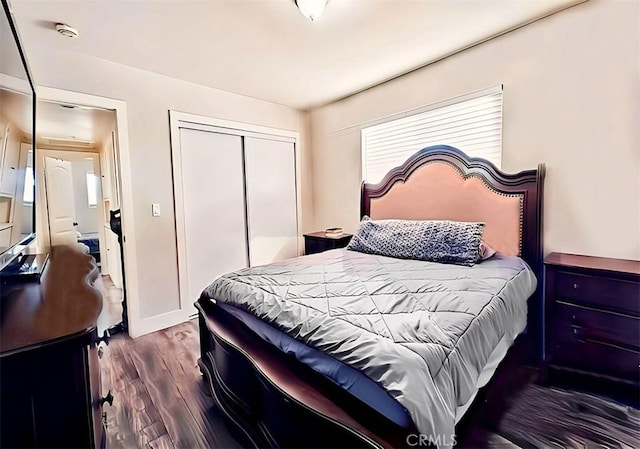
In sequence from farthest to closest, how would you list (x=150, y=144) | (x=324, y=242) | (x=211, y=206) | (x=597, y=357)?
(x=324, y=242) < (x=211, y=206) < (x=150, y=144) < (x=597, y=357)

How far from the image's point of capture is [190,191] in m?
3.12

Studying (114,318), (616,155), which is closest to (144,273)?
(114,318)

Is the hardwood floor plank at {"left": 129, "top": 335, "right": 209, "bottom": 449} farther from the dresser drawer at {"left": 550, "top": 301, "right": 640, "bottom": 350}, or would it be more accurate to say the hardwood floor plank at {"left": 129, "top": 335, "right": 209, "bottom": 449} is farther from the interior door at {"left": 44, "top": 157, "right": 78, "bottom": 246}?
the interior door at {"left": 44, "top": 157, "right": 78, "bottom": 246}

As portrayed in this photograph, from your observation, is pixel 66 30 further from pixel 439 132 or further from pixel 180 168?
pixel 439 132

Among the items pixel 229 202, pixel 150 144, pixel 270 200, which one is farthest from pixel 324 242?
pixel 150 144

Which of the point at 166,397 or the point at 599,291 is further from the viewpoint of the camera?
the point at 166,397

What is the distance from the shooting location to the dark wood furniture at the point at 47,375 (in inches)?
29.5

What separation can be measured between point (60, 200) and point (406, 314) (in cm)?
586

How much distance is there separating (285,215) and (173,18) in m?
2.39

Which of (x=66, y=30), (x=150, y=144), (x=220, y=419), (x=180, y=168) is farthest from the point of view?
(x=180, y=168)

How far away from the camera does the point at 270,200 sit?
12.5ft

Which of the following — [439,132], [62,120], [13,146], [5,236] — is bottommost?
[5,236]

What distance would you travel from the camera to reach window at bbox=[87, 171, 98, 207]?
5578 mm

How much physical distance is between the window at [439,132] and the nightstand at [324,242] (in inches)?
29.1
